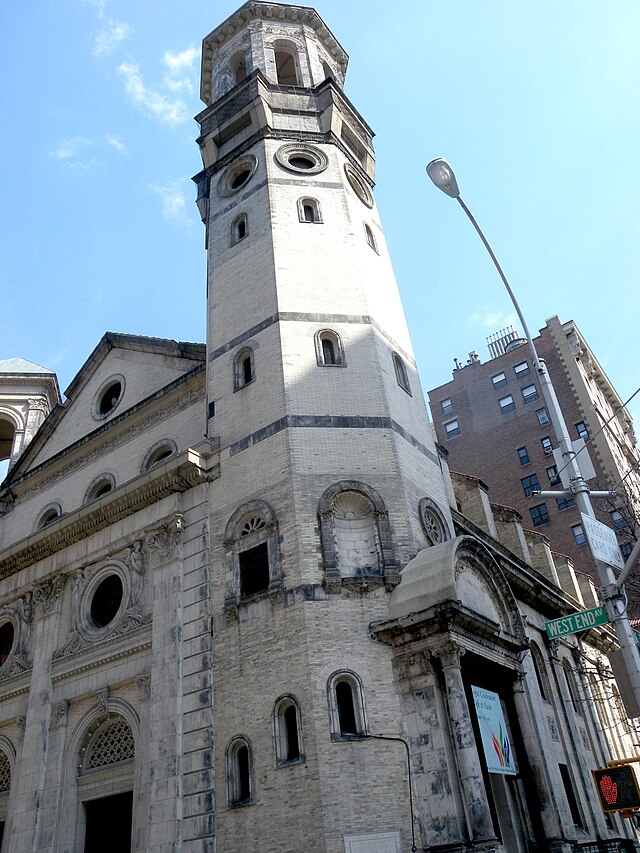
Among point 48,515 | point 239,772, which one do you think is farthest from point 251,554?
point 48,515

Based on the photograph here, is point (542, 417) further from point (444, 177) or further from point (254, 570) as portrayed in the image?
point (444, 177)

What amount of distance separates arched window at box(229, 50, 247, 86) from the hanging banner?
27566 millimetres

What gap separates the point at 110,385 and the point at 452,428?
3305cm

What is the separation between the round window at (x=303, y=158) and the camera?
28.2 m

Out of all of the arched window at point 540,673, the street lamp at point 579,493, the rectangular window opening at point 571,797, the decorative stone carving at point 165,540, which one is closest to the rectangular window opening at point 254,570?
the decorative stone carving at point 165,540

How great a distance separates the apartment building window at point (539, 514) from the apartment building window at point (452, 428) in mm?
10225

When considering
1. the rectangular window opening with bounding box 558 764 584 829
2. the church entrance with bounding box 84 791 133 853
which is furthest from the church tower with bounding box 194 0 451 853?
the rectangular window opening with bounding box 558 764 584 829

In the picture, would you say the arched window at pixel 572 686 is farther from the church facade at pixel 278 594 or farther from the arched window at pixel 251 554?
the arched window at pixel 251 554

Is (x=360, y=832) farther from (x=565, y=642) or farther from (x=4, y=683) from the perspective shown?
(x=565, y=642)

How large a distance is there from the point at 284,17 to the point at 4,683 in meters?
28.8

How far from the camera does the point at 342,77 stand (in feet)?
119

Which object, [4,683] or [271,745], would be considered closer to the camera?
[271,745]

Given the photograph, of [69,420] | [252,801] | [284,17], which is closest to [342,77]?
[284,17]

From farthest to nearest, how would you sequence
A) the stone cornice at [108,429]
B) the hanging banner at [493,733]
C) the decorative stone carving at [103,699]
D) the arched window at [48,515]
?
1. the arched window at [48,515]
2. the stone cornice at [108,429]
3. the decorative stone carving at [103,699]
4. the hanging banner at [493,733]
